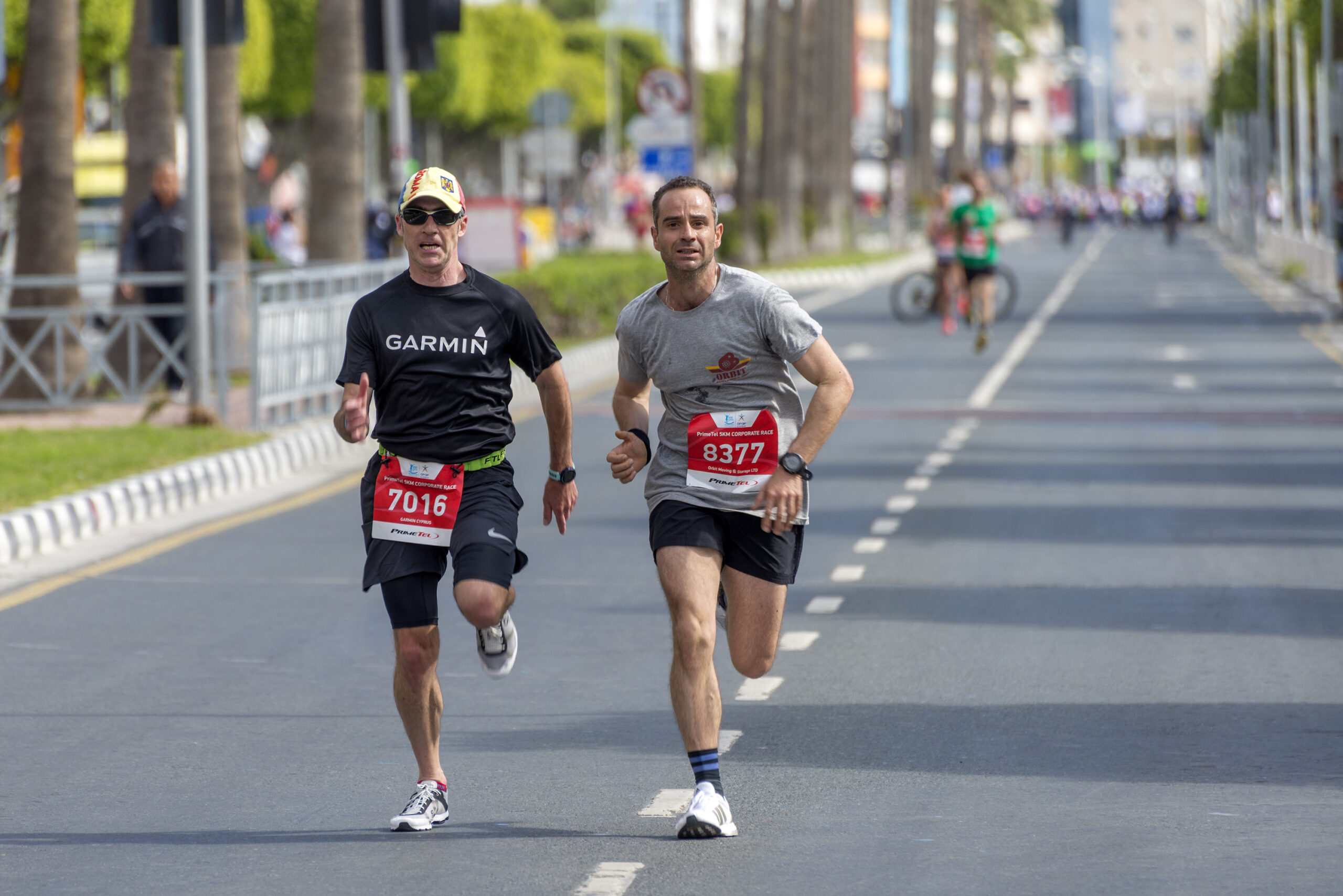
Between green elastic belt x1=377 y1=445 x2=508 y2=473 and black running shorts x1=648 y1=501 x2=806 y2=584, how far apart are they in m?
0.46

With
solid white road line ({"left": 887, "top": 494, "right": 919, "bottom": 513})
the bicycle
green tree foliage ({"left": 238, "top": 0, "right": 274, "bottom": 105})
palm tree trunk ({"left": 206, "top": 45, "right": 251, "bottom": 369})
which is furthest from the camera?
green tree foliage ({"left": 238, "top": 0, "right": 274, "bottom": 105})

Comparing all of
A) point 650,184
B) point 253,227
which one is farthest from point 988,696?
point 650,184

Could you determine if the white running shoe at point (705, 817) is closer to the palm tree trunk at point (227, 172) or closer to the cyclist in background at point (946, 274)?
the palm tree trunk at point (227, 172)

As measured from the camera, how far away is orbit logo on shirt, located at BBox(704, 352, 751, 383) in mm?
6344

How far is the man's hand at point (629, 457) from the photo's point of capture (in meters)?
6.42

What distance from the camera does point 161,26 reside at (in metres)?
17.5

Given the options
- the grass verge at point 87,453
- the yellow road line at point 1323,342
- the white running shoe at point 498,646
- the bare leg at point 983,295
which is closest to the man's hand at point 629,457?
the white running shoe at point 498,646

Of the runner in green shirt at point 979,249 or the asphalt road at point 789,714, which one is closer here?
the asphalt road at point 789,714

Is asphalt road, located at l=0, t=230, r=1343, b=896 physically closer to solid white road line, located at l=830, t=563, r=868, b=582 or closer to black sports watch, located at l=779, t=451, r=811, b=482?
solid white road line, located at l=830, t=563, r=868, b=582

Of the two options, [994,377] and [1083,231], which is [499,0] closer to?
[1083,231]

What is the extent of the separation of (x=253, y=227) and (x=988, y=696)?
35333mm

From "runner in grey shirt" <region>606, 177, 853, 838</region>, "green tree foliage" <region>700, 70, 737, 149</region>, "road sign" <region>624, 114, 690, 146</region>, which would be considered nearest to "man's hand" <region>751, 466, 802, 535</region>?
"runner in grey shirt" <region>606, 177, 853, 838</region>

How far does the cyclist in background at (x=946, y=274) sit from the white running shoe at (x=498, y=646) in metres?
23.8

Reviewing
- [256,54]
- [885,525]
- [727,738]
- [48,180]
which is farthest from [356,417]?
[256,54]
